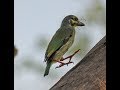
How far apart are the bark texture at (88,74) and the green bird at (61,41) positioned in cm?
12

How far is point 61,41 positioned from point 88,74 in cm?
40

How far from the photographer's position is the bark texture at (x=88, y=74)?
107 inches

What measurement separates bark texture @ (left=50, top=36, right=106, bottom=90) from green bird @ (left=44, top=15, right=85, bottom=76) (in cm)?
12

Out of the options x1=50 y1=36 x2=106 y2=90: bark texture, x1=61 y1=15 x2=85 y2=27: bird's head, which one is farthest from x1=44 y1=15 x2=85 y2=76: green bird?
x1=50 y1=36 x2=106 y2=90: bark texture

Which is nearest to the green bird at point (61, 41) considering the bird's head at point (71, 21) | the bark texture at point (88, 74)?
the bird's head at point (71, 21)

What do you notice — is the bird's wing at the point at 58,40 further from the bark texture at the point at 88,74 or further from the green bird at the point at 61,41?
the bark texture at the point at 88,74

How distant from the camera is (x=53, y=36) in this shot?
3.16 m

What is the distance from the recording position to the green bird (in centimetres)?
305

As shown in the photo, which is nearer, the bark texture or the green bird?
the bark texture

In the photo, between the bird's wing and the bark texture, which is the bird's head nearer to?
the bird's wing
